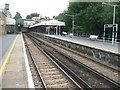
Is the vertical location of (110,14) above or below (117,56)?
above

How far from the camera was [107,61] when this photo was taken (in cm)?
1463

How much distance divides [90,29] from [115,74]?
32.5 m

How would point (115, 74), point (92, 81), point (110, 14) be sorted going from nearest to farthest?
1. point (92, 81)
2. point (115, 74)
3. point (110, 14)

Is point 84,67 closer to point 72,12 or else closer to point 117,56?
point 117,56

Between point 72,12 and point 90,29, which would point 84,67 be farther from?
point 72,12

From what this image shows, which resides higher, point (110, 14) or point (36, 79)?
point (110, 14)

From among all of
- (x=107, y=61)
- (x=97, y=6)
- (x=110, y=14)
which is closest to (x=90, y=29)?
(x=97, y=6)

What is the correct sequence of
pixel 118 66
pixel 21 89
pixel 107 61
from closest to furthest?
pixel 21 89
pixel 118 66
pixel 107 61

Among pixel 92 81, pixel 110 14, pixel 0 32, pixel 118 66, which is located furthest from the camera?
pixel 0 32

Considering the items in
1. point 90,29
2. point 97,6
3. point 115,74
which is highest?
point 97,6

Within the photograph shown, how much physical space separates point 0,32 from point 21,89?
149 feet

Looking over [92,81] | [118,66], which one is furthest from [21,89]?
[118,66]

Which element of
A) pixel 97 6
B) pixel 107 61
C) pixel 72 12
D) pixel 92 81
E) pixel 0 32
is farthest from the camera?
pixel 72 12

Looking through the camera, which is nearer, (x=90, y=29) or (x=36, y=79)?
(x=36, y=79)
